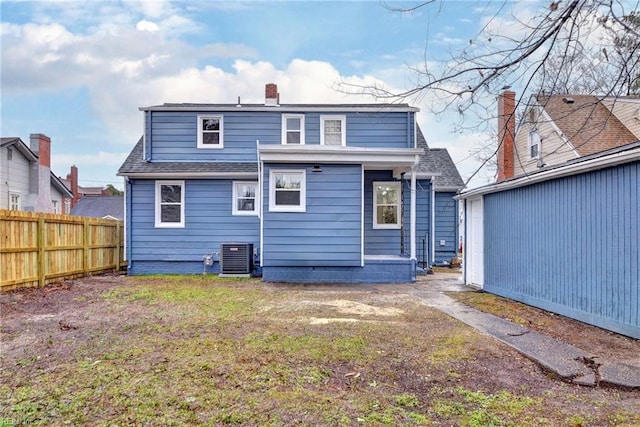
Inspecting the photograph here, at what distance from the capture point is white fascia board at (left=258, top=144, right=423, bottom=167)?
10.0 metres

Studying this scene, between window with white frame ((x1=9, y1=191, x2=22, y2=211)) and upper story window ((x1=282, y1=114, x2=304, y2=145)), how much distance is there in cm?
1499

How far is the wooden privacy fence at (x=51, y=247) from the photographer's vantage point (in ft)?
27.5

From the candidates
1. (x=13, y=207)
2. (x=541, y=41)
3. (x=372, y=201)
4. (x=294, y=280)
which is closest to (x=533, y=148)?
(x=372, y=201)

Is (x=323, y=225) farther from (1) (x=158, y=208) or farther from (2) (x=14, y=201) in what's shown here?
(2) (x=14, y=201)

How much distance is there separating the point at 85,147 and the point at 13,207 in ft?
19.9

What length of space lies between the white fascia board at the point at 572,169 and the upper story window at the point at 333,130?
5.26 meters

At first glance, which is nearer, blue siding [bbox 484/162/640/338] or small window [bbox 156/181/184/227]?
blue siding [bbox 484/162/640/338]

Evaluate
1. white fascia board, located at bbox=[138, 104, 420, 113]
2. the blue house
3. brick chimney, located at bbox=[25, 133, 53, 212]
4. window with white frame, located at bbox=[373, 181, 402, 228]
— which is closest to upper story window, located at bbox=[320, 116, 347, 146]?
the blue house

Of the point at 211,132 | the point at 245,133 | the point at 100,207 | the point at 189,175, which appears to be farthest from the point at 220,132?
the point at 100,207

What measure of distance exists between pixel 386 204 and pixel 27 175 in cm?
1889

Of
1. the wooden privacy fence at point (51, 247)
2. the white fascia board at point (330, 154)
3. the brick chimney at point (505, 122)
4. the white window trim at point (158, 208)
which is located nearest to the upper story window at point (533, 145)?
the white fascia board at point (330, 154)

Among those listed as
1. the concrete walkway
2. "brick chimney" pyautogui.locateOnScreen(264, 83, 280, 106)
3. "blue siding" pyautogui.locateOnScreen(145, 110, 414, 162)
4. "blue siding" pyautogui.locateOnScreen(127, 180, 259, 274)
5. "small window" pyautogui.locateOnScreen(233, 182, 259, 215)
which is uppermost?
"brick chimney" pyautogui.locateOnScreen(264, 83, 280, 106)

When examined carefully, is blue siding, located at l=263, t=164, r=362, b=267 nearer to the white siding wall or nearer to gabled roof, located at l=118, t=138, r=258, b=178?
gabled roof, located at l=118, t=138, r=258, b=178

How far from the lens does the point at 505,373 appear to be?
3980mm
